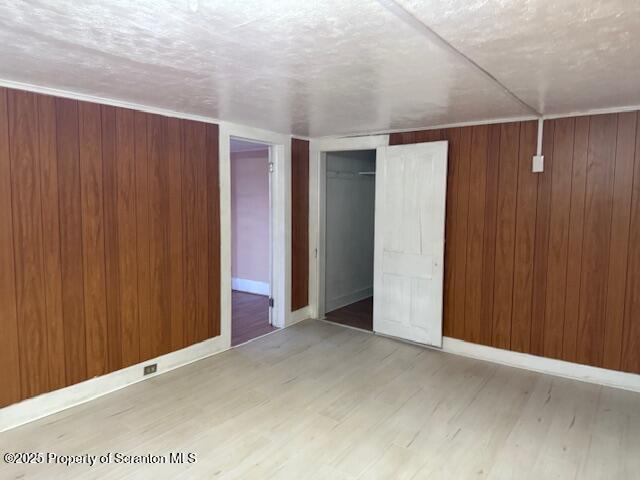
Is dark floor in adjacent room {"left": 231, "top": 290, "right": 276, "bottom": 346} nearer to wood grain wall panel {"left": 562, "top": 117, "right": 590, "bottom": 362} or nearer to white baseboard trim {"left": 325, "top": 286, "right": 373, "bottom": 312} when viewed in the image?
white baseboard trim {"left": 325, "top": 286, "right": 373, "bottom": 312}

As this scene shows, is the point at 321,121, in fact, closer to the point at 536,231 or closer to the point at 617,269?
the point at 536,231

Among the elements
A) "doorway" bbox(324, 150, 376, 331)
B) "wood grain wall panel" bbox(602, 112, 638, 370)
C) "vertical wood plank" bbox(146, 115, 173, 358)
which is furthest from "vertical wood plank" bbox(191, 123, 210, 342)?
"wood grain wall panel" bbox(602, 112, 638, 370)

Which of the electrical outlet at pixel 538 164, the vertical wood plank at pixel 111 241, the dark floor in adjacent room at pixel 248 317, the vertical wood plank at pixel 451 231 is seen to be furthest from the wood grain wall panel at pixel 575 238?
the vertical wood plank at pixel 111 241

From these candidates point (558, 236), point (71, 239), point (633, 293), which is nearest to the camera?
point (71, 239)

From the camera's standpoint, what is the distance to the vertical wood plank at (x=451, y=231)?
3.99 meters

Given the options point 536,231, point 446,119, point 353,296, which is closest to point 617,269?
point 536,231

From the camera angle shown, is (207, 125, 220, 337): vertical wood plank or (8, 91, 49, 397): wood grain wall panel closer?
(8, 91, 49, 397): wood grain wall panel

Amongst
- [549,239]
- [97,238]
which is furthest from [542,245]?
[97,238]

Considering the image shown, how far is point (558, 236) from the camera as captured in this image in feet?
11.5

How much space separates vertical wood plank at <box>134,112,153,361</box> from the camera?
10.6 ft

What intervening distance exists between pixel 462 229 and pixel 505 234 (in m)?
0.40

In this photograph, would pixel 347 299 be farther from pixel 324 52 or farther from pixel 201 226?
pixel 324 52

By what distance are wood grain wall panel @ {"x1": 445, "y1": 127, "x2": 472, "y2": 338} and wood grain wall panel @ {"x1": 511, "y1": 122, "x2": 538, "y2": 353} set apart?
17.9 inches

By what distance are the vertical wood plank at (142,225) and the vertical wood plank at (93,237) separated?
0.91ft
